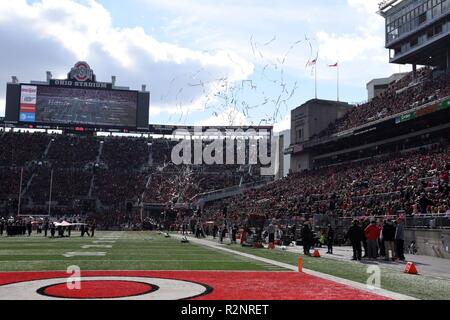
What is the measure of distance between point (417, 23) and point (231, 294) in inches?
1777

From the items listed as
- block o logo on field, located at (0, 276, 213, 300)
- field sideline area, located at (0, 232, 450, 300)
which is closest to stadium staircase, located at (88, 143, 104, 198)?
field sideline area, located at (0, 232, 450, 300)

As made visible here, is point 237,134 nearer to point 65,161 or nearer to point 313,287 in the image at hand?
point 65,161

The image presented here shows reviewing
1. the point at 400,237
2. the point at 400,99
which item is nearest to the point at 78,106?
the point at 400,99

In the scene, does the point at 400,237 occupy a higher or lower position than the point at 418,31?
lower

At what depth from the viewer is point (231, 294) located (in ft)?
32.9

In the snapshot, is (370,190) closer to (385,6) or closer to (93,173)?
(385,6)

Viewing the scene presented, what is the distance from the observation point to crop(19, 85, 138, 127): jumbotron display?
71.5m

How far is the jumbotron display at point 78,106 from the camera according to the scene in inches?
2815

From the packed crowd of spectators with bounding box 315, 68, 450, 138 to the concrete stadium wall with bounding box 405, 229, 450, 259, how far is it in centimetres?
1701

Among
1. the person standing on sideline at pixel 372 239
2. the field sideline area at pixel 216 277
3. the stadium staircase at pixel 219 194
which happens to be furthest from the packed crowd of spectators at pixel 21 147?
the person standing on sideline at pixel 372 239

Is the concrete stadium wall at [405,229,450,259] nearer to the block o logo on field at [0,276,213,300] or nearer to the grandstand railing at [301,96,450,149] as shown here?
the block o logo on field at [0,276,213,300]

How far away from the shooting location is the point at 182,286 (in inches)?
442

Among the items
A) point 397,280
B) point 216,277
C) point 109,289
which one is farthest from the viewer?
point 216,277

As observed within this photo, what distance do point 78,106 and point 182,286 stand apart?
65.4 m
